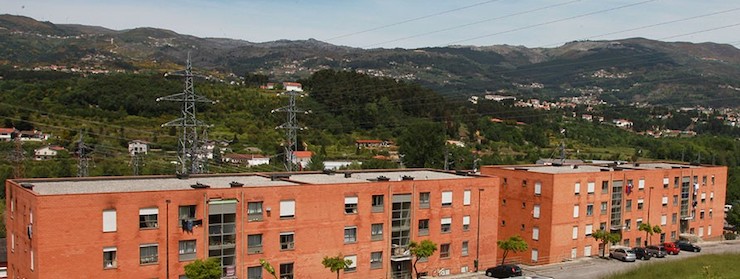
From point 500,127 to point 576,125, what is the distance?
97.9 ft

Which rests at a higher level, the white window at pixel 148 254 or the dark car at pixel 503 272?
the white window at pixel 148 254

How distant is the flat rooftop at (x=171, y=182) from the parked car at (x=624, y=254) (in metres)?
12.7

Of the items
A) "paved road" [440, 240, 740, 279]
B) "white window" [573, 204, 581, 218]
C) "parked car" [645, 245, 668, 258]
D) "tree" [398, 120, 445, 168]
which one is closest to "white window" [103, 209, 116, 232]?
"paved road" [440, 240, 740, 279]

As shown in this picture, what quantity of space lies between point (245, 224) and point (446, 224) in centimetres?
1208

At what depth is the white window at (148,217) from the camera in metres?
27.9

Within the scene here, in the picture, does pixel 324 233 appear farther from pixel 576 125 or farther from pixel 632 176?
pixel 576 125

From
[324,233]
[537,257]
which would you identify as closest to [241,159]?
[537,257]

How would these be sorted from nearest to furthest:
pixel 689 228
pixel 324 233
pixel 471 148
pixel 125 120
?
pixel 324 233 < pixel 689 228 < pixel 125 120 < pixel 471 148

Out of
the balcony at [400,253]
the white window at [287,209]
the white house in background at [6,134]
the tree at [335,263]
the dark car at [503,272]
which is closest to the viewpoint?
the tree at [335,263]

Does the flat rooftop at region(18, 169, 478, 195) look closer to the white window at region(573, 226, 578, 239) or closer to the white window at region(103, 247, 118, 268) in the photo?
the white window at region(103, 247, 118, 268)

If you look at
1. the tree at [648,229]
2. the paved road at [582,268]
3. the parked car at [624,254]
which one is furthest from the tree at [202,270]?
the tree at [648,229]

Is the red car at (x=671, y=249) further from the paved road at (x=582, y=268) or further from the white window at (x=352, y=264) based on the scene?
the white window at (x=352, y=264)

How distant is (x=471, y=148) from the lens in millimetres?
111938

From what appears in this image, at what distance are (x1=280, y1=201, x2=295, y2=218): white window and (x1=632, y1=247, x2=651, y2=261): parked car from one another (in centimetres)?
2638
